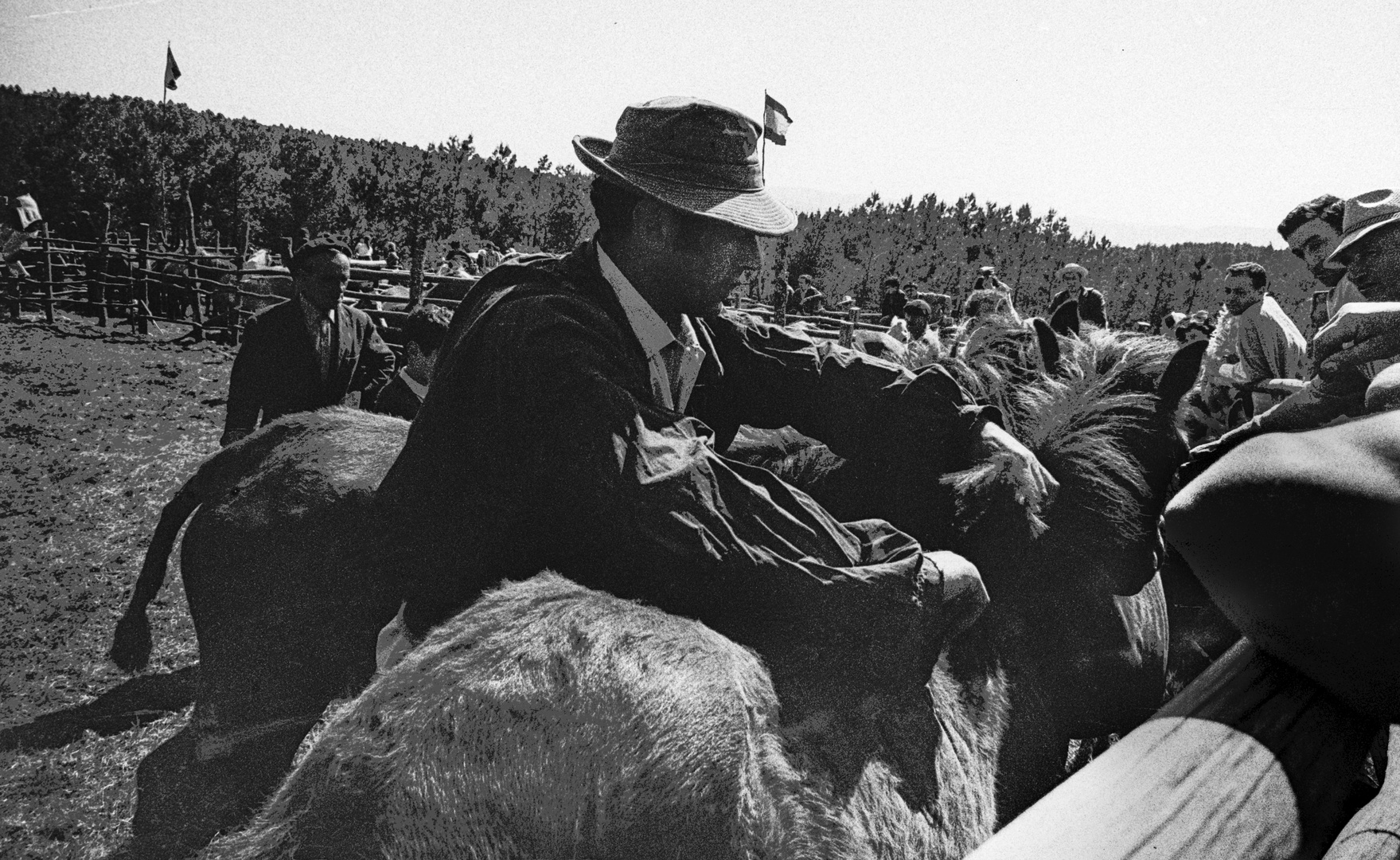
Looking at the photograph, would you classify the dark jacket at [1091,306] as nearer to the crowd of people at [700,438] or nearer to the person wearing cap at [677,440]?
the crowd of people at [700,438]

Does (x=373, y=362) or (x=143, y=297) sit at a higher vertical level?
(x=373, y=362)

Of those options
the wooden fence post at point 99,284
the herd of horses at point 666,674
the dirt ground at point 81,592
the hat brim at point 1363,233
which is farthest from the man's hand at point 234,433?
the wooden fence post at point 99,284

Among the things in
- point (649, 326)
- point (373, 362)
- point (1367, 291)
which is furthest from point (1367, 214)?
point (373, 362)

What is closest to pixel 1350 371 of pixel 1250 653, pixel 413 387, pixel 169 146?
pixel 1250 653

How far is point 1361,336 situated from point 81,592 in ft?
21.2

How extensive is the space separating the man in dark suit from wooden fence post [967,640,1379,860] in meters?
4.92

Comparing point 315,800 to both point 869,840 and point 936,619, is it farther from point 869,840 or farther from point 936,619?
point 936,619

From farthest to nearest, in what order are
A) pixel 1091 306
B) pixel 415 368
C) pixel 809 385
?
pixel 1091 306
pixel 415 368
pixel 809 385

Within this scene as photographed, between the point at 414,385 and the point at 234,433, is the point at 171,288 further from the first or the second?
the point at 414,385

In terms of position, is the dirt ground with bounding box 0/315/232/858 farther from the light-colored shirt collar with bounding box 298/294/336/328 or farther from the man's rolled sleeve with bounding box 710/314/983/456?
the man's rolled sleeve with bounding box 710/314/983/456

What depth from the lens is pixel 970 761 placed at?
1652 millimetres

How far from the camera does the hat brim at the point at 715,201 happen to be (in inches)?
61.0

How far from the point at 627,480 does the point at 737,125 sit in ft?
2.74

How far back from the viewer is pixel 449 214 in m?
25.7
